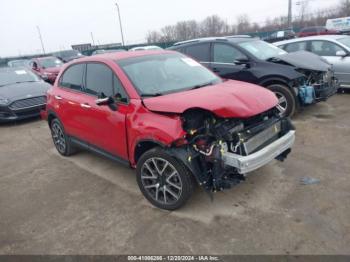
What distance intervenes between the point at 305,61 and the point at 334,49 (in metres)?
2.31

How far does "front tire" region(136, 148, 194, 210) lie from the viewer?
3.25 m

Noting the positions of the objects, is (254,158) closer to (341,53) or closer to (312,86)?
(312,86)

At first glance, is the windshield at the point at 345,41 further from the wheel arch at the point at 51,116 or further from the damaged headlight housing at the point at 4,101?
the damaged headlight housing at the point at 4,101

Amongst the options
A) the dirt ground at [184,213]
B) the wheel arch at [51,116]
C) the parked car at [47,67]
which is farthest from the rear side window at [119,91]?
the parked car at [47,67]

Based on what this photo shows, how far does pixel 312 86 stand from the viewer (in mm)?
6184

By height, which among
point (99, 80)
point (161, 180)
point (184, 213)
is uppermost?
point (99, 80)

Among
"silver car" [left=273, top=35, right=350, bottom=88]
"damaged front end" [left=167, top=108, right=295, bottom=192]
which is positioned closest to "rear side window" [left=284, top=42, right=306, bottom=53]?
"silver car" [left=273, top=35, right=350, bottom=88]

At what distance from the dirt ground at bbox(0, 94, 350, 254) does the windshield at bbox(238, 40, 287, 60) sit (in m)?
2.41

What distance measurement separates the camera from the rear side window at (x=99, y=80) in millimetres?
4012

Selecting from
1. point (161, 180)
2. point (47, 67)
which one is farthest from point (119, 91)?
point (47, 67)

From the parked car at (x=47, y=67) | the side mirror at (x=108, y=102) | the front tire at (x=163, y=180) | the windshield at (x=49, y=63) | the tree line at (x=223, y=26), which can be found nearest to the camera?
the front tire at (x=163, y=180)

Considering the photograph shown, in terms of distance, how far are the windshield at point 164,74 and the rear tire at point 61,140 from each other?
203 centimetres

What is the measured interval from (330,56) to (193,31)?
71.0m

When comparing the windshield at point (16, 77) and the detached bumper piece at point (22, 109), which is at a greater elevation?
the windshield at point (16, 77)
